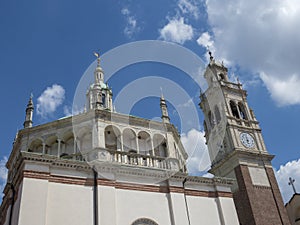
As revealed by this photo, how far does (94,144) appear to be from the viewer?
783 inches

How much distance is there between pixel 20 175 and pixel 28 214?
2.17m

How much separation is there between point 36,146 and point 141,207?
1044cm

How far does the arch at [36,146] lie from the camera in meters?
22.5

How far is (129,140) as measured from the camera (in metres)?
23.1

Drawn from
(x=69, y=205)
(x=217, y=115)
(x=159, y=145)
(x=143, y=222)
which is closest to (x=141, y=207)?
(x=143, y=222)

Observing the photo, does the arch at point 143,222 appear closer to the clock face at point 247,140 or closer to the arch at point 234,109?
the clock face at point 247,140

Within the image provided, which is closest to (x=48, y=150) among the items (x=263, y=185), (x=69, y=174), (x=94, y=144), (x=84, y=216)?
(x=94, y=144)

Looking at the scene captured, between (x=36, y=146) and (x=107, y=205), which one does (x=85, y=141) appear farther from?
(x=107, y=205)

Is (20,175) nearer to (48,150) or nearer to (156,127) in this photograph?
(48,150)

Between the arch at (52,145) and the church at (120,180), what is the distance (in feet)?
0.16

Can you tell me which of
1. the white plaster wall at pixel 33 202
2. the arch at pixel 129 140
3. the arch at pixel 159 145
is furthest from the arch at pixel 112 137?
the white plaster wall at pixel 33 202

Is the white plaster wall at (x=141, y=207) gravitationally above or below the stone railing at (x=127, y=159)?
below

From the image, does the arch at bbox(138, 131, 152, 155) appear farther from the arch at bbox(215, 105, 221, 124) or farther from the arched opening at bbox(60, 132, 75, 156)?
the arch at bbox(215, 105, 221, 124)


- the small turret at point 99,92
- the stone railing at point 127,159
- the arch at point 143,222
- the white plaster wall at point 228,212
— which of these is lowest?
the arch at point 143,222
